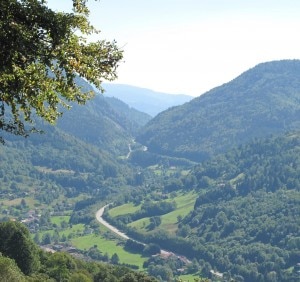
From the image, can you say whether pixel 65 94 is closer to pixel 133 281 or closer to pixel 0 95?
pixel 0 95

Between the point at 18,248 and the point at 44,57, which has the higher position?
the point at 44,57

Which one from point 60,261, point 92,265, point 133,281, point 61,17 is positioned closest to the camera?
point 61,17

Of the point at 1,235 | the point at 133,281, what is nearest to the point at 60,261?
the point at 1,235

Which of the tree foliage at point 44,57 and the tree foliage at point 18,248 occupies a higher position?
the tree foliage at point 44,57

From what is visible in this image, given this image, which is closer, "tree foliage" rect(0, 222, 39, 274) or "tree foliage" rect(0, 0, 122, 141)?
"tree foliage" rect(0, 0, 122, 141)

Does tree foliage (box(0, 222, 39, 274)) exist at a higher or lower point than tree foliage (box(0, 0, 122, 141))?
lower

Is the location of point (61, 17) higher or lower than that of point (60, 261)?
higher

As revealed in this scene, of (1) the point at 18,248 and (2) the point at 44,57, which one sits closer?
(2) the point at 44,57

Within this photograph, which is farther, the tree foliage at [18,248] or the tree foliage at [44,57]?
the tree foliage at [18,248]
